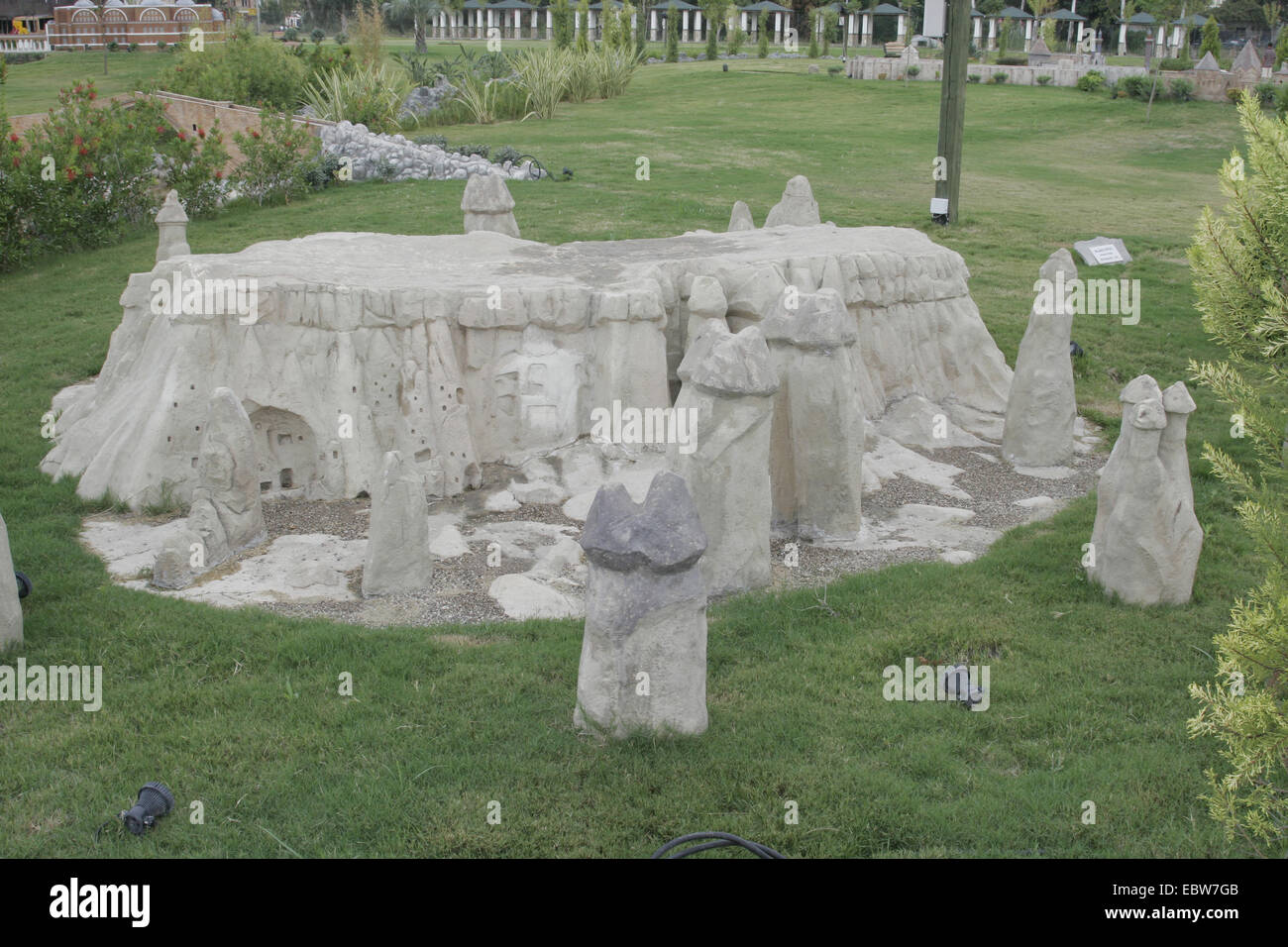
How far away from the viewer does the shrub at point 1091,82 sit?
33062mm

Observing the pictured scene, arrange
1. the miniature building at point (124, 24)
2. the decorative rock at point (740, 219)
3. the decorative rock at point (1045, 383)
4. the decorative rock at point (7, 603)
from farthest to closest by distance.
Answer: the miniature building at point (124, 24) → the decorative rock at point (740, 219) → the decorative rock at point (1045, 383) → the decorative rock at point (7, 603)

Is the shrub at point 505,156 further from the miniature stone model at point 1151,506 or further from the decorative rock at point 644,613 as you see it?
the decorative rock at point 644,613

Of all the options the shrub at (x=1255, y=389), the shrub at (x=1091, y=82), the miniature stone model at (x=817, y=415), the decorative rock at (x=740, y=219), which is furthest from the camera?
the shrub at (x=1091, y=82)

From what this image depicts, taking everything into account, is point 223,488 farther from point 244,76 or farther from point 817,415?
point 244,76

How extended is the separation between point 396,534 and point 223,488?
1.48 metres

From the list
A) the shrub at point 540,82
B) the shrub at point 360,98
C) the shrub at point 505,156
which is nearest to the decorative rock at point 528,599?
the shrub at point 505,156

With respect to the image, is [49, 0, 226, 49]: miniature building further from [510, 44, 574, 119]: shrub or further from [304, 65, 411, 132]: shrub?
[304, 65, 411, 132]: shrub

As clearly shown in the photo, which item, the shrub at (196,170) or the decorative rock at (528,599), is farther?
the shrub at (196,170)

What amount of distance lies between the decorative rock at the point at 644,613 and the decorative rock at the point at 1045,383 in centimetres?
532

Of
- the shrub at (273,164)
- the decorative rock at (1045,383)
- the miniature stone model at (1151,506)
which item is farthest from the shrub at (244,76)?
the miniature stone model at (1151,506)

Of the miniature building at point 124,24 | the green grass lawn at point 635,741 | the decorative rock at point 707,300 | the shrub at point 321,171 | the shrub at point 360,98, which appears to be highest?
the miniature building at point 124,24

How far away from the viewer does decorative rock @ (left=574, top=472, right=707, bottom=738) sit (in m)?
5.75

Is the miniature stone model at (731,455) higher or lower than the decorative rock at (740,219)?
lower

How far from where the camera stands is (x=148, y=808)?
529 centimetres
